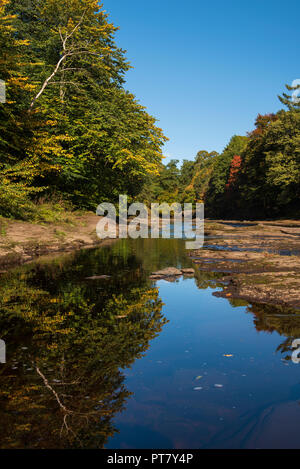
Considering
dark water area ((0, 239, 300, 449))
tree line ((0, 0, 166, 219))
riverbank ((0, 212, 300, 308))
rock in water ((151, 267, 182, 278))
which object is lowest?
dark water area ((0, 239, 300, 449))

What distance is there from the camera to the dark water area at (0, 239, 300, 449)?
100 inches

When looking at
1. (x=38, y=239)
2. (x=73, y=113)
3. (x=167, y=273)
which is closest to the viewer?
(x=167, y=273)

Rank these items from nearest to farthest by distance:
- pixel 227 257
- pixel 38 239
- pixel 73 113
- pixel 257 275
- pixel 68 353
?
pixel 68 353
pixel 257 275
pixel 227 257
pixel 38 239
pixel 73 113

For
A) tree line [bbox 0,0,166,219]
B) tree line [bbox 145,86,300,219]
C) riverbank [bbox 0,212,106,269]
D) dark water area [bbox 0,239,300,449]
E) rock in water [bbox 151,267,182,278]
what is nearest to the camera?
dark water area [bbox 0,239,300,449]

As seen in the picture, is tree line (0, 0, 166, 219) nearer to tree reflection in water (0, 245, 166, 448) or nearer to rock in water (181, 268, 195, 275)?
rock in water (181, 268, 195, 275)

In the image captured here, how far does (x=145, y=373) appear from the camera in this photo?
11.6 feet

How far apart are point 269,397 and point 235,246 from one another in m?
13.1

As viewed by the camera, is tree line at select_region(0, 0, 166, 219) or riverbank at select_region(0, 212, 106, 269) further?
tree line at select_region(0, 0, 166, 219)

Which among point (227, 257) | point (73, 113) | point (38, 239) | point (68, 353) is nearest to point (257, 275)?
point (227, 257)

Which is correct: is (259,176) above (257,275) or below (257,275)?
above

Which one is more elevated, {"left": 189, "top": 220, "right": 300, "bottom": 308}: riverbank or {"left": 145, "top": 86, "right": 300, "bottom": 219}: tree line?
{"left": 145, "top": 86, "right": 300, "bottom": 219}: tree line

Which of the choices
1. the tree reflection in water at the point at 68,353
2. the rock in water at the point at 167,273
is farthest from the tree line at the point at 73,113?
the tree reflection in water at the point at 68,353

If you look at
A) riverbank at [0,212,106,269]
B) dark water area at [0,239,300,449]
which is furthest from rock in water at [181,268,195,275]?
riverbank at [0,212,106,269]

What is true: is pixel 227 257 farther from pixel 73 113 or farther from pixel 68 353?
pixel 73 113
